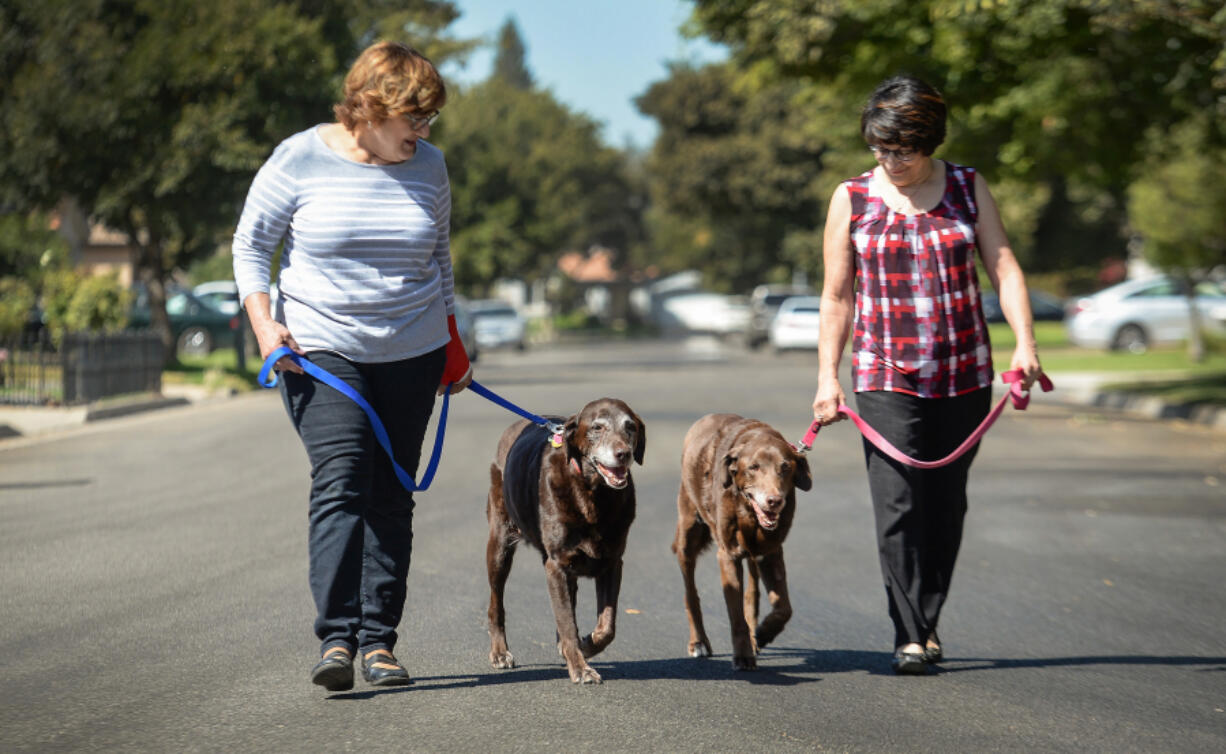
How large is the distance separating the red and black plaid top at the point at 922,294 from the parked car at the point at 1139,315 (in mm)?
29130

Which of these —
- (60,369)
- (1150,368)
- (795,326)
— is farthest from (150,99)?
(795,326)

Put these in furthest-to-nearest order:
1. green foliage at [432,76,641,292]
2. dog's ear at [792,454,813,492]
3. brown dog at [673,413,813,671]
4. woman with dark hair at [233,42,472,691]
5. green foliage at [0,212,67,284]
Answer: green foliage at [432,76,641,292] < green foliage at [0,212,67,284] < dog's ear at [792,454,813,492] < brown dog at [673,413,813,671] < woman with dark hair at [233,42,472,691]

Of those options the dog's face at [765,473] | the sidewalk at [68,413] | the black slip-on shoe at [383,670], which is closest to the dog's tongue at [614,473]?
the dog's face at [765,473]

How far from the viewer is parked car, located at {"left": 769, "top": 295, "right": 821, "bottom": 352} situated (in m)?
36.8

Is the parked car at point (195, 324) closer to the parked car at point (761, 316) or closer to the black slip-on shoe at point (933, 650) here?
the parked car at point (761, 316)

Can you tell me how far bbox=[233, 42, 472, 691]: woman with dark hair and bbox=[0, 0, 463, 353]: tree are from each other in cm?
1777

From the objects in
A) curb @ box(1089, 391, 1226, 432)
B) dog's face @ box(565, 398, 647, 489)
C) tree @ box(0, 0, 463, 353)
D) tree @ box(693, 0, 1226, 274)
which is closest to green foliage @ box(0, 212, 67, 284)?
tree @ box(0, 0, 463, 353)

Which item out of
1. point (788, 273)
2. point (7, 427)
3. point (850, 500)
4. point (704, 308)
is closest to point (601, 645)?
point (850, 500)

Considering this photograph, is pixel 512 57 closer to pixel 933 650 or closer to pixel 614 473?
pixel 933 650

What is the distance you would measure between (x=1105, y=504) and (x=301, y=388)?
7.28 metres

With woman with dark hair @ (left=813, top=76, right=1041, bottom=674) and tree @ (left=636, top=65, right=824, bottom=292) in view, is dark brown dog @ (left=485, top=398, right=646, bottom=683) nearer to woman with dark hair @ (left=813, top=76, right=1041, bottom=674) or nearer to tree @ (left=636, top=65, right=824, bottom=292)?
woman with dark hair @ (left=813, top=76, right=1041, bottom=674)

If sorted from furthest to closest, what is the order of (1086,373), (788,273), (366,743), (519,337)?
(788,273)
(519,337)
(1086,373)
(366,743)

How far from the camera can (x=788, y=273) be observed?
6519 centimetres

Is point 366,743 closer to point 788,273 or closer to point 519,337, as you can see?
point 519,337
